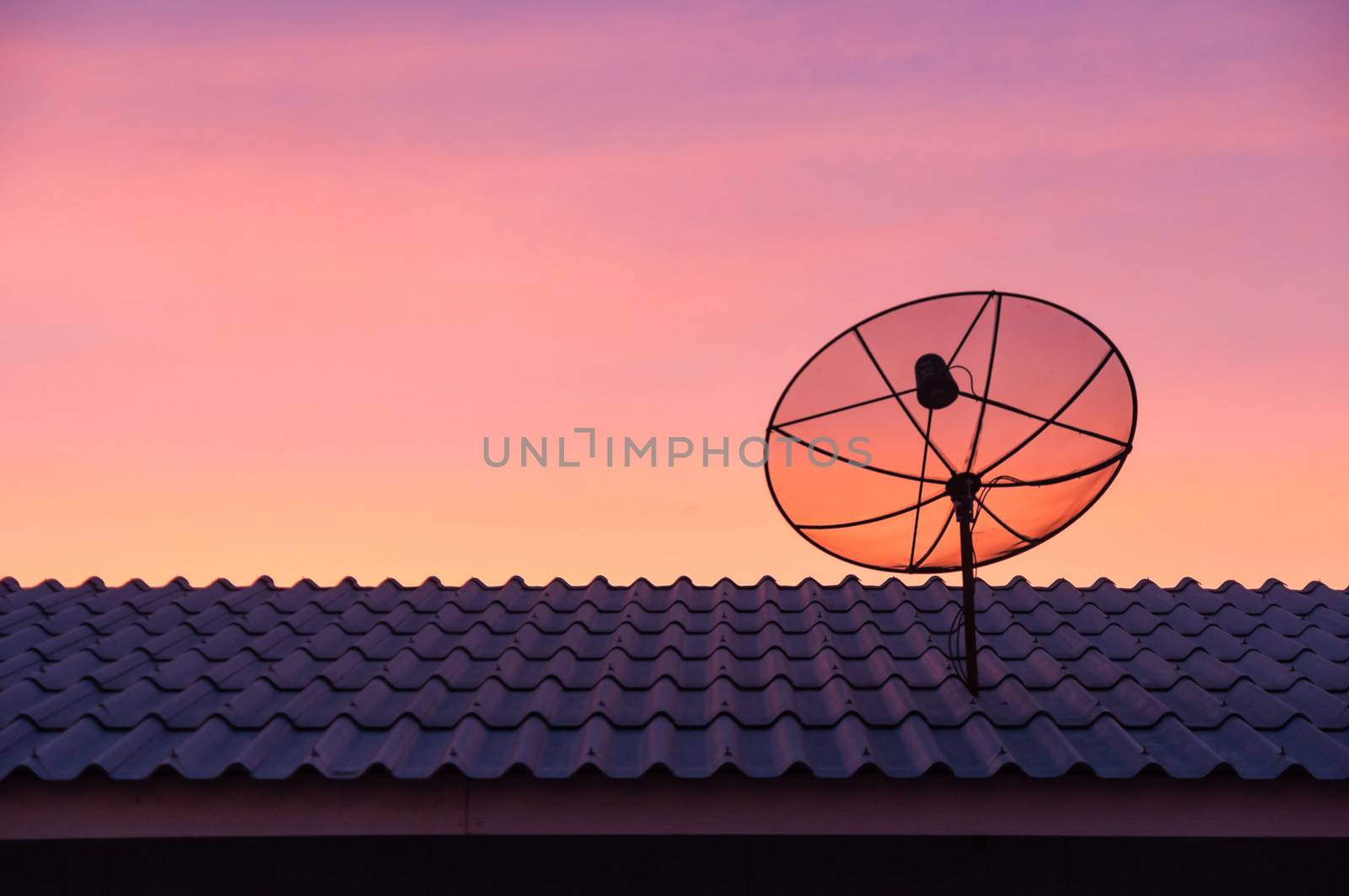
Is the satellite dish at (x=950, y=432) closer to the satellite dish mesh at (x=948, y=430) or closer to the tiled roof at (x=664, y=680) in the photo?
the satellite dish mesh at (x=948, y=430)

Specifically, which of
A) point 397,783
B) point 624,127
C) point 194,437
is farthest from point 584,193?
point 397,783

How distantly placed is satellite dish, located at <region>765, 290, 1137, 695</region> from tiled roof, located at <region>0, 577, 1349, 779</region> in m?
0.67

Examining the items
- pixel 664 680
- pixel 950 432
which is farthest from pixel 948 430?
pixel 664 680

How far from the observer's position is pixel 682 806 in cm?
403

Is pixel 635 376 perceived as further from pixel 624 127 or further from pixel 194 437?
pixel 194 437

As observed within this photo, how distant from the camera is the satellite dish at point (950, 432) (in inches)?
204

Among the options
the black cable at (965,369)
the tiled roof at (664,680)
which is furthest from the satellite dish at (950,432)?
the tiled roof at (664,680)

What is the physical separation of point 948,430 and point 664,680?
1800 mm

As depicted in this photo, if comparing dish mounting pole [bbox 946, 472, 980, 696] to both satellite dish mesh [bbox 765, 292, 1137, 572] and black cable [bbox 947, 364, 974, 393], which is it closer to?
satellite dish mesh [bbox 765, 292, 1137, 572]

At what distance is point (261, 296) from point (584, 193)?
301 centimetres

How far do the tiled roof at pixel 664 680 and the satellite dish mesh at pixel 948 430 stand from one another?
696 mm

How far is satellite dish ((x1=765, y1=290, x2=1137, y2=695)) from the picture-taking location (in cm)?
518

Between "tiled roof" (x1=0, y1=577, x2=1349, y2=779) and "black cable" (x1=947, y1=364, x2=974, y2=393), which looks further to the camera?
"black cable" (x1=947, y1=364, x2=974, y2=393)

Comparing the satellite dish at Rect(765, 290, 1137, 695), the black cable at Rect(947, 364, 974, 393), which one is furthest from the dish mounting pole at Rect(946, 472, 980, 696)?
the black cable at Rect(947, 364, 974, 393)
